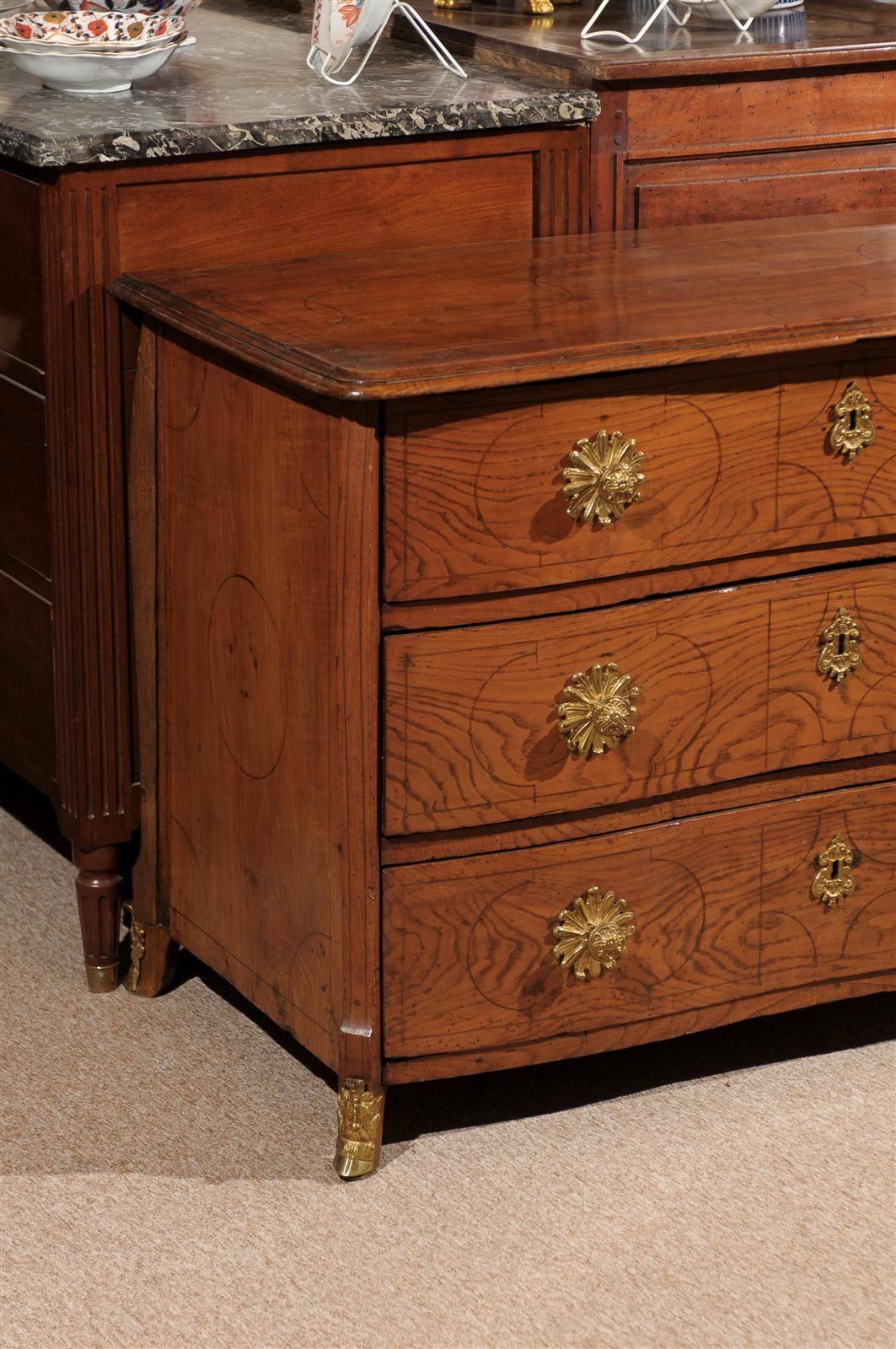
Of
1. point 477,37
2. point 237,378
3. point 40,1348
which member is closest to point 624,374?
point 237,378

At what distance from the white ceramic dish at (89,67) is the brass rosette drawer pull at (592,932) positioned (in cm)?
108

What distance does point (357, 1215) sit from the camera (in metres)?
2.00

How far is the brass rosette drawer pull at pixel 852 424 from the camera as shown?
6.59 ft

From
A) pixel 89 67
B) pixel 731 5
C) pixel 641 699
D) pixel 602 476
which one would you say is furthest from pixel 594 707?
pixel 731 5

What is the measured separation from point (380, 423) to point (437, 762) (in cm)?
35

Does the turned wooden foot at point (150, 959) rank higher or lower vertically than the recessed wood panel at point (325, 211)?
lower

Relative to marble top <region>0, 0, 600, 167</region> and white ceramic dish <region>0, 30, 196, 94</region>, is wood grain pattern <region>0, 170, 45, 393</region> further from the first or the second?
white ceramic dish <region>0, 30, 196, 94</region>

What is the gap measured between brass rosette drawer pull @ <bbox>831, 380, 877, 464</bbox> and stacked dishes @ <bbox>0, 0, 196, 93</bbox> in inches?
35.5

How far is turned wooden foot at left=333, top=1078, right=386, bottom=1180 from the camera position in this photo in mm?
2018

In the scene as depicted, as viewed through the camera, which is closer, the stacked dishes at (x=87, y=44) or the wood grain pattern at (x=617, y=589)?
the wood grain pattern at (x=617, y=589)

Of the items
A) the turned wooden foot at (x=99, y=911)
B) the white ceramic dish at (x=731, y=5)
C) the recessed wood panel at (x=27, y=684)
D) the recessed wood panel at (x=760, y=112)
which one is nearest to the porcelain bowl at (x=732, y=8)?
the white ceramic dish at (x=731, y=5)

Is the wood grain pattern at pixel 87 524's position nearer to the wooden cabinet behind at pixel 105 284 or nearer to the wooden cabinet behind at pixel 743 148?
the wooden cabinet behind at pixel 105 284

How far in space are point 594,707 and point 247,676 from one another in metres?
0.38

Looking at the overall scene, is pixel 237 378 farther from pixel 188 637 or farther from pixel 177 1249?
pixel 177 1249
